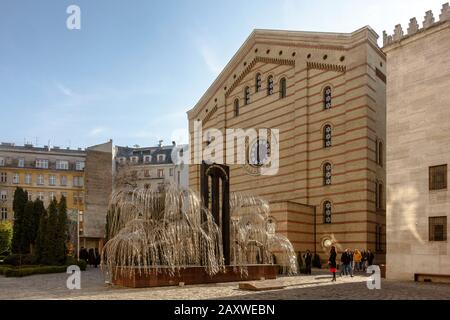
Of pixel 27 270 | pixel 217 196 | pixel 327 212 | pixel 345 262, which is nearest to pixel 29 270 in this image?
pixel 27 270

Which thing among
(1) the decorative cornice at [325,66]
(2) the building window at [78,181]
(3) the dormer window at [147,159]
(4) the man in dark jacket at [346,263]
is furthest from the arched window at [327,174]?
(3) the dormer window at [147,159]

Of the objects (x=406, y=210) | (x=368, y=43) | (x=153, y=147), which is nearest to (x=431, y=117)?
(x=406, y=210)

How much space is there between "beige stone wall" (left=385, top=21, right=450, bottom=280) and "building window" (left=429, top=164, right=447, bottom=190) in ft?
0.78

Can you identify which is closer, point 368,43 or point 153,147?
point 368,43

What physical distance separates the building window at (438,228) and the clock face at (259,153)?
17.2m

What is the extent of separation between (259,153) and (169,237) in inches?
821

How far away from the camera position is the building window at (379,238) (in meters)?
30.5

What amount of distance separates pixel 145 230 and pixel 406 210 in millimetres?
12903

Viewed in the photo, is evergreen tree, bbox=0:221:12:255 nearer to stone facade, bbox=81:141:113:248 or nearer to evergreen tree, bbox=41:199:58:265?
stone facade, bbox=81:141:113:248

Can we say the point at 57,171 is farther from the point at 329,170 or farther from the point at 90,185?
the point at 329,170

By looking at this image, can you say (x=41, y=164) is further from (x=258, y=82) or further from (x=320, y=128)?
(x=320, y=128)

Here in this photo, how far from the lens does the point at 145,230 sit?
18469 mm

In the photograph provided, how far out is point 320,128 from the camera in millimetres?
33625
